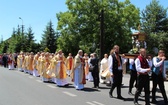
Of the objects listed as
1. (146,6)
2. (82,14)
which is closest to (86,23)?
(82,14)

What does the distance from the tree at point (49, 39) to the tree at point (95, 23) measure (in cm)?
1143

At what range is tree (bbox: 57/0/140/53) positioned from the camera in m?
41.0

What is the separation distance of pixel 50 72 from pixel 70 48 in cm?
2920

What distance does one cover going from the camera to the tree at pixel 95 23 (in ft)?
135

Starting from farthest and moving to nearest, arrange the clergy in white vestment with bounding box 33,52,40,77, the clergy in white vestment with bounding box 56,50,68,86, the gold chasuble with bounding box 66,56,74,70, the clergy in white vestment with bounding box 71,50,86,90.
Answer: the gold chasuble with bounding box 66,56,74,70 < the clergy in white vestment with bounding box 33,52,40,77 < the clergy in white vestment with bounding box 56,50,68,86 < the clergy in white vestment with bounding box 71,50,86,90

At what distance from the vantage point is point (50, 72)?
15.7 meters

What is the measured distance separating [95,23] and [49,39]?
16814mm

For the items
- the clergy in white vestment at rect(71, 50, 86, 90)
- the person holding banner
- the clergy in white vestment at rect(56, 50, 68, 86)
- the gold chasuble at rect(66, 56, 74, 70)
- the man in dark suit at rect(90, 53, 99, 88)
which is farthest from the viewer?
the gold chasuble at rect(66, 56, 74, 70)

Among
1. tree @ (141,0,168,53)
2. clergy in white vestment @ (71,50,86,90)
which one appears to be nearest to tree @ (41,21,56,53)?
tree @ (141,0,168,53)

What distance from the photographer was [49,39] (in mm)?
55719

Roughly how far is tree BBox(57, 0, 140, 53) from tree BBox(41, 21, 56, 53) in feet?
37.5

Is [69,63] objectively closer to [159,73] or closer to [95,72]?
[95,72]

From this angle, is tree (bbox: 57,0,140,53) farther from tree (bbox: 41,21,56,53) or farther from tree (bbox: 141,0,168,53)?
tree (bbox: 41,21,56,53)

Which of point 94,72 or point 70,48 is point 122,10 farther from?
point 94,72
